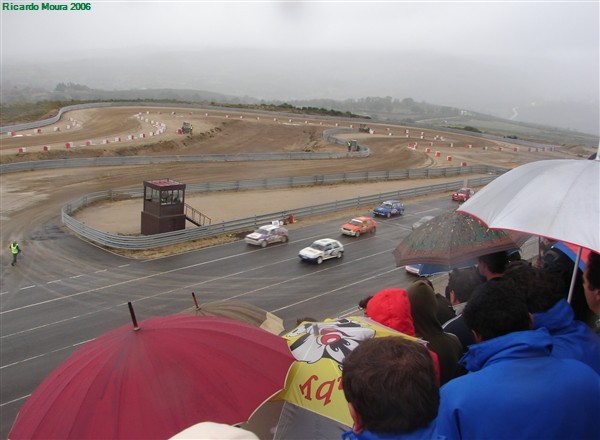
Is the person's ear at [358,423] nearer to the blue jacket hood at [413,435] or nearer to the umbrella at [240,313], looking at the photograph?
the blue jacket hood at [413,435]

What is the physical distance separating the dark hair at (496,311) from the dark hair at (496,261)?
2.27m

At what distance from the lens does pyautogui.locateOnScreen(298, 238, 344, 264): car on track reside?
23047mm

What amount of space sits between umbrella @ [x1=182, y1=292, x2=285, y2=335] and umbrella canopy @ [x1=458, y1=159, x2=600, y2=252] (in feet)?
12.8

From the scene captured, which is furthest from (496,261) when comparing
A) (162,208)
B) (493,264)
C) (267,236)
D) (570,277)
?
(162,208)

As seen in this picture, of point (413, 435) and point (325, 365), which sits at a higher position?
point (413, 435)

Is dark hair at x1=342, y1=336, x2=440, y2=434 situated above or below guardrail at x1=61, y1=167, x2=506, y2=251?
above

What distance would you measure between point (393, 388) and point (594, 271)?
213cm

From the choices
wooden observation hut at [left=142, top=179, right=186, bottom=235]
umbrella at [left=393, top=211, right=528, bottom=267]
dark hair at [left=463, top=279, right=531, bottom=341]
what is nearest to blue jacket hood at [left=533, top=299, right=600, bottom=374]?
dark hair at [left=463, top=279, right=531, bottom=341]

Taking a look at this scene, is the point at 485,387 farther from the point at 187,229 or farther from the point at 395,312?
the point at 187,229

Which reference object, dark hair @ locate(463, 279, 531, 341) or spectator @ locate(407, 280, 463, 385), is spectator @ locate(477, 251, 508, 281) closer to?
spectator @ locate(407, 280, 463, 385)

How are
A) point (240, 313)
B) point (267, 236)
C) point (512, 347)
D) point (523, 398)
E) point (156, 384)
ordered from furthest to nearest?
point (267, 236) < point (240, 313) < point (156, 384) < point (512, 347) < point (523, 398)

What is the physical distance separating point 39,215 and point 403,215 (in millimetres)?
24230

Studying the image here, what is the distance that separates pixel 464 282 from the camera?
5957mm

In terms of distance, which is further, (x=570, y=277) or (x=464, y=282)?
(x=464, y=282)
